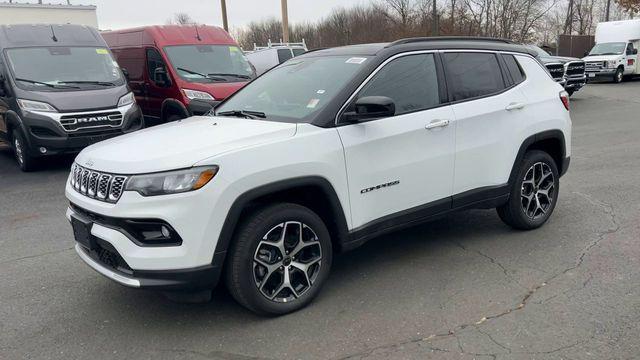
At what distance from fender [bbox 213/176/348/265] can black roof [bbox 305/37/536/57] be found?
124 cm

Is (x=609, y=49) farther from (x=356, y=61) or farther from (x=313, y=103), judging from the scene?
(x=313, y=103)

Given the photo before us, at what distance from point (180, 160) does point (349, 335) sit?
4.92 ft

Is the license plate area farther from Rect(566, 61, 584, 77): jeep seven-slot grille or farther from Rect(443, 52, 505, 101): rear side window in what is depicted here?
Rect(566, 61, 584, 77): jeep seven-slot grille

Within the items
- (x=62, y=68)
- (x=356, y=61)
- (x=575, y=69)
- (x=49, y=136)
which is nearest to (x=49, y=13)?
(x=62, y=68)

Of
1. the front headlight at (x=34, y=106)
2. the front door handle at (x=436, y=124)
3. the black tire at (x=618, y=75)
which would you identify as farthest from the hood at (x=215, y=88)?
the black tire at (x=618, y=75)

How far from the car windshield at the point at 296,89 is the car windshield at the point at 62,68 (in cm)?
533

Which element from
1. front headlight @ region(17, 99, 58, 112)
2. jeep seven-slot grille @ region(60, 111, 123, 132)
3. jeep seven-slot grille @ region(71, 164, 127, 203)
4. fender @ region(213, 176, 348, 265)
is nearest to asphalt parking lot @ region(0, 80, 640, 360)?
fender @ region(213, 176, 348, 265)

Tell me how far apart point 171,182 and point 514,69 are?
3471 mm

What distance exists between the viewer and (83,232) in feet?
11.9

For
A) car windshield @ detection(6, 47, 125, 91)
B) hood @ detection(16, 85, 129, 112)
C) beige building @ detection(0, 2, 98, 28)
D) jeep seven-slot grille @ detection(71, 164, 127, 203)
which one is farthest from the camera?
beige building @ detection(0, 2, 98, 28)

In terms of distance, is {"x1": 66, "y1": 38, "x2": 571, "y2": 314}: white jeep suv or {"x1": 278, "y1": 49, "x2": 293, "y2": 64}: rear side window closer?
{"x1": 66, "y1": 38, "x2": 571, "y2": 314}: white jeep suv

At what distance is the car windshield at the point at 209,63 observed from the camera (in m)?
10.5

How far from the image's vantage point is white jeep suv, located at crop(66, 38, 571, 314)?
3.28 m

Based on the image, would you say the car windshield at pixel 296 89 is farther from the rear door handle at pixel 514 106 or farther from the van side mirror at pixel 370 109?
the rear door handle at pixel 514 106
